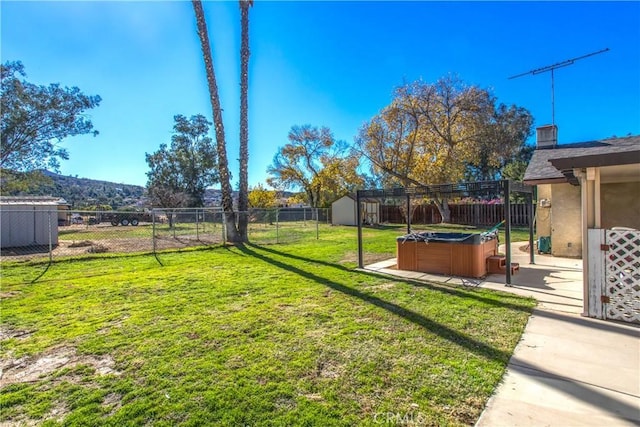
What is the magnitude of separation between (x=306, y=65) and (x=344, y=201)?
1468 centimetres

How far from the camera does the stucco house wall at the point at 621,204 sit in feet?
22.0

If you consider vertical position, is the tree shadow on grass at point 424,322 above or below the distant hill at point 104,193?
below

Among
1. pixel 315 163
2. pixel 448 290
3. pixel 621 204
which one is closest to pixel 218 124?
pixel 448 290

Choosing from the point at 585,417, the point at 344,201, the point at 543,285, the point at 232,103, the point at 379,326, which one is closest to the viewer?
the point at 585,417

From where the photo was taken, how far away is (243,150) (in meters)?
12.6

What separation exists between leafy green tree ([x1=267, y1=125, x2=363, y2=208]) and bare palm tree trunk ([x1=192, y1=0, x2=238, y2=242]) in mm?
20611

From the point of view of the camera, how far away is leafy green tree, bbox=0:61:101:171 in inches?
600

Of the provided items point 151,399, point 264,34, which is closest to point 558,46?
point 264,34

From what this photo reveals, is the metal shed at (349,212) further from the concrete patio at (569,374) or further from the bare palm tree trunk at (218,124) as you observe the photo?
the concrete patio at (569,374)

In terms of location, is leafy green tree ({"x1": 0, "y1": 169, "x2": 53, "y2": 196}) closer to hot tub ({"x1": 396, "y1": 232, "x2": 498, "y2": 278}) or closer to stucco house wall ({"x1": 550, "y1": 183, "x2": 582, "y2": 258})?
hot tub ({"x1": 396, "y1": 232, "x2": 498, "y2": 278})

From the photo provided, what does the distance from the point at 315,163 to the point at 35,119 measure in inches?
889

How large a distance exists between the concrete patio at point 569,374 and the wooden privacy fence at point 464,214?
19504mm

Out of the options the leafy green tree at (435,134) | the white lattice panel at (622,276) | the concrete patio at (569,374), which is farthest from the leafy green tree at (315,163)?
the concrete patio at (569,374)

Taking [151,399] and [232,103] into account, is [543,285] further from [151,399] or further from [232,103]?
[232,103]
